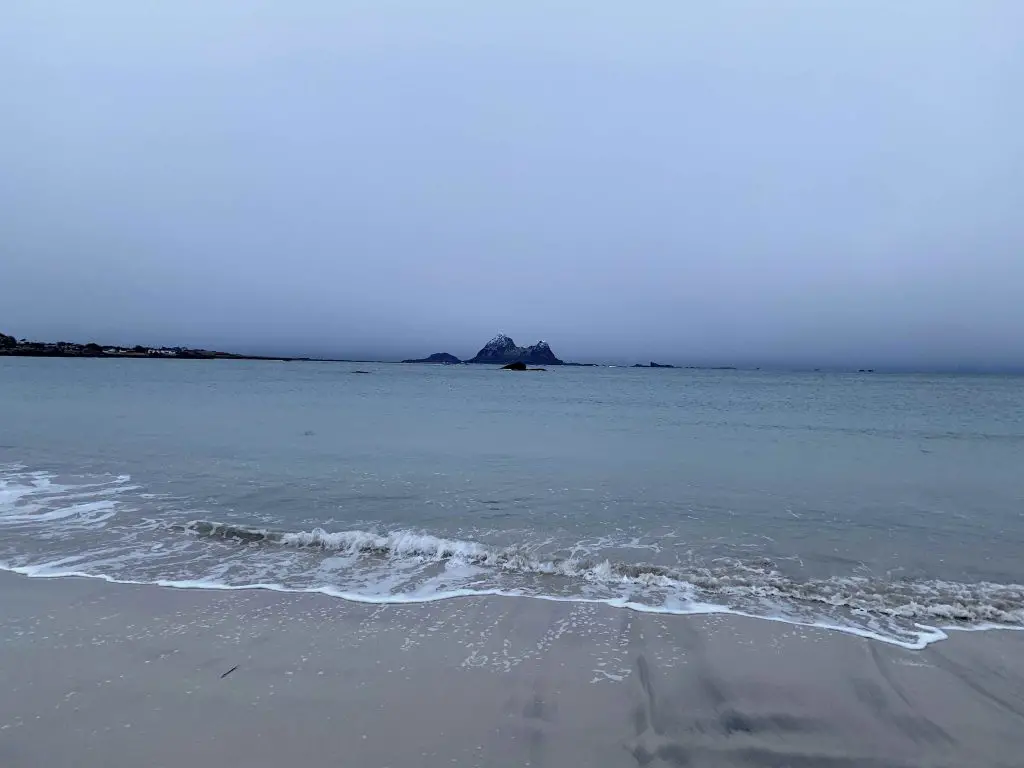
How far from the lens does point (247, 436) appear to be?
21.9 meters

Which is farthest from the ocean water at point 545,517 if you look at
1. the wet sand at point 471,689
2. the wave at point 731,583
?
the wet sand at point 471,689

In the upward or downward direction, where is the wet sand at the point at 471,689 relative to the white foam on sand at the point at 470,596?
upward

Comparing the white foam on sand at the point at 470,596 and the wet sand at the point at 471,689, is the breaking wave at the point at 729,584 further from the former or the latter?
the wet sand at the point at 471,689

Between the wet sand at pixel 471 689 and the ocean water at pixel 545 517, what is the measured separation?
0.79 meters

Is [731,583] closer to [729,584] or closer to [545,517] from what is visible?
[729,584]

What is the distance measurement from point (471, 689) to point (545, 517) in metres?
6.37

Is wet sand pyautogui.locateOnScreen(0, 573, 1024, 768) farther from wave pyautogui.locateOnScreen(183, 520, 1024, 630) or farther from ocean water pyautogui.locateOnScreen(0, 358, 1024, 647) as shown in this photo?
ocean water pyautogui.locateOnScreen(0, 358, 1024, 647)

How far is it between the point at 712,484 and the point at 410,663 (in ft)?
37.3

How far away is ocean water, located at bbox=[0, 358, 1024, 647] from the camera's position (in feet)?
24.1

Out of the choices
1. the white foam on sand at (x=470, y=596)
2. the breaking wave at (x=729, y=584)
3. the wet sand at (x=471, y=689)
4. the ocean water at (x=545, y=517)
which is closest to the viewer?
the wet sand at (x=471, y=689)

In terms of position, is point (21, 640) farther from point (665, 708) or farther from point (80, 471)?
point (80, 471)

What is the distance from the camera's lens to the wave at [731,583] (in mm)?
6742

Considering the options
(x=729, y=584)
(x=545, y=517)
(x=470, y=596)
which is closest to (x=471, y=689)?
(x=470, y=596)

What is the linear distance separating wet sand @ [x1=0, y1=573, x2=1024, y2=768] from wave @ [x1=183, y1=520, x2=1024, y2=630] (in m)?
0.68
